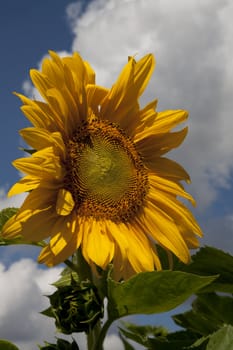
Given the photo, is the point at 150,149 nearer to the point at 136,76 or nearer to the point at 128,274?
the point at 136,76

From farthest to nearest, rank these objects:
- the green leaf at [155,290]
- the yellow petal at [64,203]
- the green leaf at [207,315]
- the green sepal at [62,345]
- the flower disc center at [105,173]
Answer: the green leaf at [207,315]
the flower disc center at [105,173]
the yellow petal at [64,203]
the green sepal at [62,345]
the green leaf at [155,290]

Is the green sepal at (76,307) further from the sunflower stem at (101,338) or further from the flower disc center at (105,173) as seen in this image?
the flower disc center at (105,173)

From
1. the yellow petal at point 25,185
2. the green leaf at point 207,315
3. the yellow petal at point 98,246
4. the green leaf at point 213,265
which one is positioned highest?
the yellow petal at point 25,185

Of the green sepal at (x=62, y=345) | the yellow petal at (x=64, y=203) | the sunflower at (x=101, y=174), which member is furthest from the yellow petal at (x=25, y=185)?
the green sepal at (x=62, y=345)

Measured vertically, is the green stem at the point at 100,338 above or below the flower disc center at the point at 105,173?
below

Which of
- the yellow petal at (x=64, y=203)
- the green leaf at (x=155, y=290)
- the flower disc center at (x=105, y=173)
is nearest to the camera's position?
the green leaf at (x=155, y=290)
